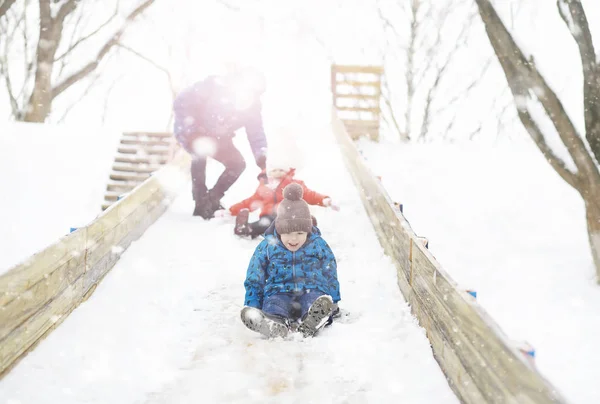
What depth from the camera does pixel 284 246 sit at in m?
4.14

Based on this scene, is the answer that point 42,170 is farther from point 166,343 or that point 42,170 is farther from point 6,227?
point 166,343

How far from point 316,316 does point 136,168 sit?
7189 millimetres

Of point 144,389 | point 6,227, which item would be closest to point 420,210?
point 6,227

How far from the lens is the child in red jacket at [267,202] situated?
6.07m

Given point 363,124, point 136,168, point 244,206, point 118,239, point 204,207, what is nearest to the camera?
point 118,239

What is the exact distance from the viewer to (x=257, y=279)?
4.00 m

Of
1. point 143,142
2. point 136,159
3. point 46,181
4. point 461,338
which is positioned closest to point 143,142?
point 143,142

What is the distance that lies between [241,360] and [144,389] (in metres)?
0.61

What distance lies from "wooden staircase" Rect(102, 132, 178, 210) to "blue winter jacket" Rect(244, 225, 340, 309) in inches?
231

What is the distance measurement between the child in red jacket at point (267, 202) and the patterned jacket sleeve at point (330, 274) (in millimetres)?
1728

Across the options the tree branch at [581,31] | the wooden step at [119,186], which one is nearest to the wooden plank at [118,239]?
the wooden step at [119,186]

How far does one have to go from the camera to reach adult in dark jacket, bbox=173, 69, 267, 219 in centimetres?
666

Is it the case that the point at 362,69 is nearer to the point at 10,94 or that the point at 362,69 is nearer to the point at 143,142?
the point at 143,142

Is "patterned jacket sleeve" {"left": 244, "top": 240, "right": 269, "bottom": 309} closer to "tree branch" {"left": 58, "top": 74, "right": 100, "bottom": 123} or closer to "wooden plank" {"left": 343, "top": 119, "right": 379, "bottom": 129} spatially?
"wooden plank" {"left": 343, "top": 119, "right": 379, "bottom": 129}
